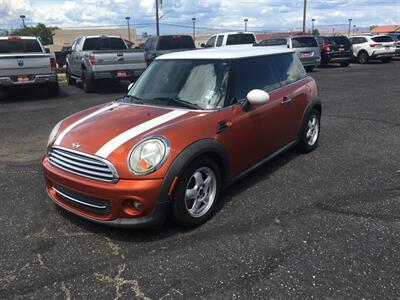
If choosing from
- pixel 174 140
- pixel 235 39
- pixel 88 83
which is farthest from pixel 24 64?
pixel 235 39

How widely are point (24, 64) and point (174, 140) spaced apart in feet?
30.4

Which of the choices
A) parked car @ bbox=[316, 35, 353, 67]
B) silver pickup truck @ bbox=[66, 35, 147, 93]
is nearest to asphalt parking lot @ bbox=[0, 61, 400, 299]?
silver pickup truck @ bbox=[66, 35, 147, 93]

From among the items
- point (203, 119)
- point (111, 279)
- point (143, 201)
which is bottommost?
point (111, 279)

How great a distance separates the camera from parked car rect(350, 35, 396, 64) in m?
23.5

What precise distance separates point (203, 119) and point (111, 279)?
164 centimetres

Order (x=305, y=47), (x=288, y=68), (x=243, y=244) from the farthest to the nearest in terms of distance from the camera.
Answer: (x=305, y=47) < (x=288, y=68) < (x=243, y=244)

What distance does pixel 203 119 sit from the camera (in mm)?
3744

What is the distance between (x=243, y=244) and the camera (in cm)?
339

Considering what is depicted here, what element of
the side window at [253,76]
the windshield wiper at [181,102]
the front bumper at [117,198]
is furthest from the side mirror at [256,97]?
the front bumper at [117,198]

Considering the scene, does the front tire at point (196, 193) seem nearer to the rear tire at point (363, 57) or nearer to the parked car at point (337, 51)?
the parked car at point (337, 51)

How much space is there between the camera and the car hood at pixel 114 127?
342cm

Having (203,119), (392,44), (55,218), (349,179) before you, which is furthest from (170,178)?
(392,44)

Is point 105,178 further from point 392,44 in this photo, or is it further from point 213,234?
point 392,44

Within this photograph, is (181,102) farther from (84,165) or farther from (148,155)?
(84,165)
